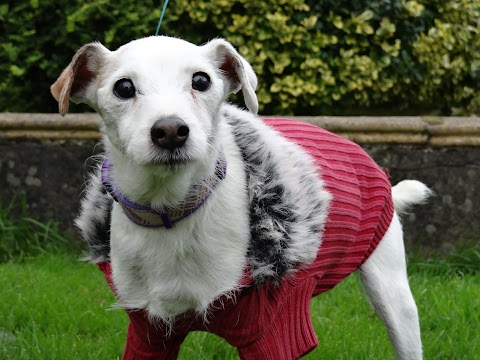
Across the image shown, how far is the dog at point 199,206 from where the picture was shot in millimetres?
2445

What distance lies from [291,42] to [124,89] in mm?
3115

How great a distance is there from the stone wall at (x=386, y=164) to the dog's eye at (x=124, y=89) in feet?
8.43

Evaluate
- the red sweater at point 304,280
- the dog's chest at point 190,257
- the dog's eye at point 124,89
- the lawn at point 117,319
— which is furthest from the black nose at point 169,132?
the lawn at point 117,319

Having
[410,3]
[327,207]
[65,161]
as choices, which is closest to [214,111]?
[327,207]

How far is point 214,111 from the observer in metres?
2.57

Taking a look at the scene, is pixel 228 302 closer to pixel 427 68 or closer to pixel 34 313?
pixel 34 313

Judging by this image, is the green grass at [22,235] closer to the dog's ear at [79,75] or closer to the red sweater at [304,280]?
the red sweater at [304,280]

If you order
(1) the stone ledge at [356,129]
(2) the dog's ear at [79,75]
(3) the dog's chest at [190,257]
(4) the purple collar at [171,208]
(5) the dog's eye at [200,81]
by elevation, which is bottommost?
(1) the stone ledge at [356,129]

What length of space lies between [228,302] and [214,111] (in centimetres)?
57

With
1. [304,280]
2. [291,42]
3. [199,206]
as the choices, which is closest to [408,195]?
[304,280]

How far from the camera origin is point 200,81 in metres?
2.51

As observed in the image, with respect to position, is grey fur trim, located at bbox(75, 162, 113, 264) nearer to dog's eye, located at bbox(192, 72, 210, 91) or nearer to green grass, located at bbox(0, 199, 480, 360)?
dog's eye, located at bbox(192, 72, 210, 91)

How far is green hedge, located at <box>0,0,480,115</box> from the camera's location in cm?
531

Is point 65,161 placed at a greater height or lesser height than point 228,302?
lesser
